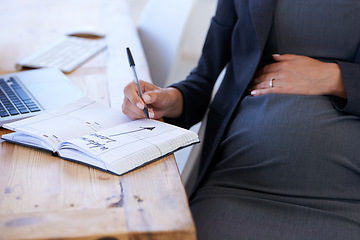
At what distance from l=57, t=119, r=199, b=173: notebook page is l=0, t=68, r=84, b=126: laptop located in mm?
231

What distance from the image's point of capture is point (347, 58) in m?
1.05

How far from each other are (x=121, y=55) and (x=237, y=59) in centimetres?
45

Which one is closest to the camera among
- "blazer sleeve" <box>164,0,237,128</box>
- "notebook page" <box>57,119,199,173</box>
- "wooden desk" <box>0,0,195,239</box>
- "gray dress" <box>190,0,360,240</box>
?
"wooden desk" <box>0,0,195,239</box>

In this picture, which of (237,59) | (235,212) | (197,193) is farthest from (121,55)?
(235,212)

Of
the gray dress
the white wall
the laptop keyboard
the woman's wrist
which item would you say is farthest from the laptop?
the white wall

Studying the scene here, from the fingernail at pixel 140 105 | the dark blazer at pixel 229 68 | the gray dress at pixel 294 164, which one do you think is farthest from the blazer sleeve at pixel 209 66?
the fingernail at pixel 140 105

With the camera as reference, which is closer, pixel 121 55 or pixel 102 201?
pixel 102 201

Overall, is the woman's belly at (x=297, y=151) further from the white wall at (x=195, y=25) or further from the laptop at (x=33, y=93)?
the white wall at (x=195, y=25)

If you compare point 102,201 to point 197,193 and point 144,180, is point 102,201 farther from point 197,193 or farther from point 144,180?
point 197,193

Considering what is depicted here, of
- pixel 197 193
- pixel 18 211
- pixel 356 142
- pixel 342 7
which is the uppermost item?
pixel 342 7

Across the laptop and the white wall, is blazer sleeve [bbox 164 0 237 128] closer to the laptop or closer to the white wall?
the laptop

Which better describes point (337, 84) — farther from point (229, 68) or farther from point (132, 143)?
point (132, 143)

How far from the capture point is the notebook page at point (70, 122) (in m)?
0.80

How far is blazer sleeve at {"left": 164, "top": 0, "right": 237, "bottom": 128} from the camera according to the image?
1.13 metres
